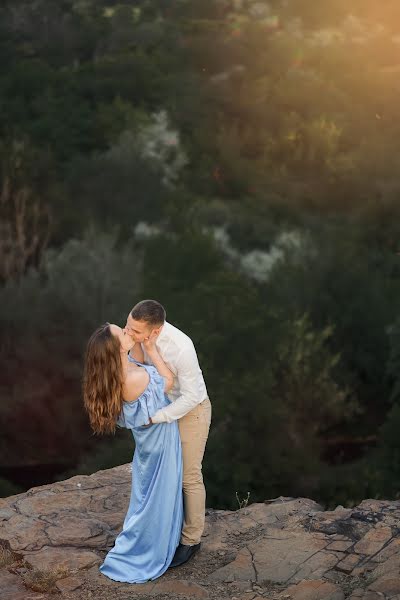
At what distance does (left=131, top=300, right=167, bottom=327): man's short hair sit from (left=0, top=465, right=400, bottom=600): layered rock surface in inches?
63.0

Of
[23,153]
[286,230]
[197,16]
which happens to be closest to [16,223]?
[23,153]

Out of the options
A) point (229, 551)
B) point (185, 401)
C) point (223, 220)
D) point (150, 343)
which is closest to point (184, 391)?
point (185, 401)

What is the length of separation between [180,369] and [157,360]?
0.47 ft

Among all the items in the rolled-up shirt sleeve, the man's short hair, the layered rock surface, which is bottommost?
the layered rock surface

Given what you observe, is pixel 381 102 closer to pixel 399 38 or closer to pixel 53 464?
pixel 399 38

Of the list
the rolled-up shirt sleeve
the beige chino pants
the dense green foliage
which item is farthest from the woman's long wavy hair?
the dense green foliage

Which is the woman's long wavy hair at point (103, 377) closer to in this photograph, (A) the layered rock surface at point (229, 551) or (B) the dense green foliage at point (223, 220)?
(A) the layered rock surface at point (229, 551)

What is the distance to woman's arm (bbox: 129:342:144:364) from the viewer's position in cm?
554

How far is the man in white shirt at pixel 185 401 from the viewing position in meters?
5.18

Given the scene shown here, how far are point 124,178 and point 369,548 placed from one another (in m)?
20.1

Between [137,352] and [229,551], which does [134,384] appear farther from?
[229,551]

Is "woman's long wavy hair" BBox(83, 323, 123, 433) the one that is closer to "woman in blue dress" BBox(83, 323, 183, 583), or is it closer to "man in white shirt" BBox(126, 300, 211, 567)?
"woman in blue dress" BBox(83, 323, 183, 583)

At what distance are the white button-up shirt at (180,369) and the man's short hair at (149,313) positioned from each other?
0.70 feet

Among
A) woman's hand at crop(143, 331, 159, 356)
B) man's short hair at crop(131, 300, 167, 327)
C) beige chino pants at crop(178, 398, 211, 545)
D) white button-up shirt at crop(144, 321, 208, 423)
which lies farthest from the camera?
beige chino pants at crop(178, 398, 211, 545)
